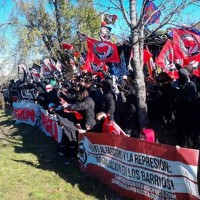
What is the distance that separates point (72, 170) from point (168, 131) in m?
2.43

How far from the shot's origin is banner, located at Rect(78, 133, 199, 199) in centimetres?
567

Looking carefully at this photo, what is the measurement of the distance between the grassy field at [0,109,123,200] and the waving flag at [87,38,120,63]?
302 cm

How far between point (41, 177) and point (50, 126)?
4667 millimetres

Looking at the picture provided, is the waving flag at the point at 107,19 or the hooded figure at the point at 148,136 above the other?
the waving flag at the point at 107,19

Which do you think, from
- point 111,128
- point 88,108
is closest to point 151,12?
point 88,108

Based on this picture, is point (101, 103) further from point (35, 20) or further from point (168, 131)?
point (35, 20)

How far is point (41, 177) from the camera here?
8.60 meters

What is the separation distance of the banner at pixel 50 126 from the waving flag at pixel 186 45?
3897 millimetres

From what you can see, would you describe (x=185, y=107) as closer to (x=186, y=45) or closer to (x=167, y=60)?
(x=186, y=45)

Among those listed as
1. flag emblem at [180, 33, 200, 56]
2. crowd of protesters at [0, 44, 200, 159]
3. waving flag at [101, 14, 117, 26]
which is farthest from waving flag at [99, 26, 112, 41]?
flag emblem at [180, 33, 200, 56]

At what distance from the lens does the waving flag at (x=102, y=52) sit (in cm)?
1091

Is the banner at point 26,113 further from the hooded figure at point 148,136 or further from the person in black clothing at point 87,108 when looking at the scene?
the hooded figure at point 148,136

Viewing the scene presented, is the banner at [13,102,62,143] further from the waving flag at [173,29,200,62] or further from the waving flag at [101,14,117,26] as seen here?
the waving flag at [101,14,117,26]

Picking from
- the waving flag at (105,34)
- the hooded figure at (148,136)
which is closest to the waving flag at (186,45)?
the hooded figure at (148,136)
